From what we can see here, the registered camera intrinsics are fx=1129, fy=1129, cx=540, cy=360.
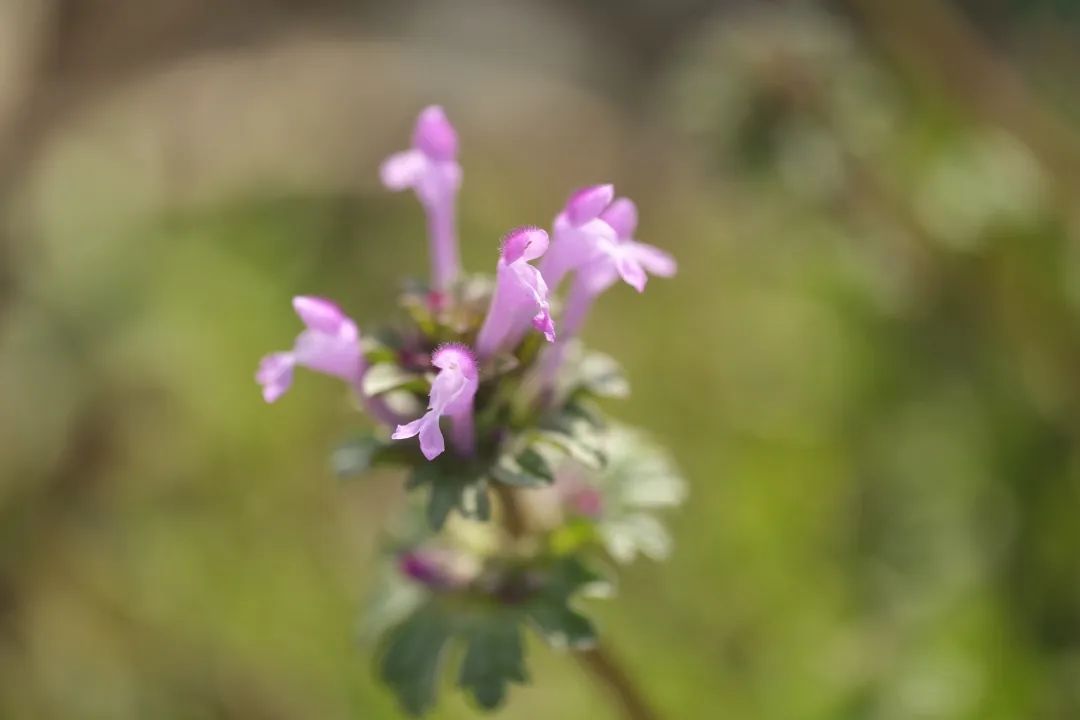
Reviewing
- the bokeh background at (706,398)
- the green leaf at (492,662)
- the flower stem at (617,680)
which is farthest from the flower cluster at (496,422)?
the bokeh background at (706,398)

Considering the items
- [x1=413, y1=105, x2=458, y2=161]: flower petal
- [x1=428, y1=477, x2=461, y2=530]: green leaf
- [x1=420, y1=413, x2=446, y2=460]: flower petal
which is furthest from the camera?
[x1=413, y1=105, x2=458, y2=161]: flower petal

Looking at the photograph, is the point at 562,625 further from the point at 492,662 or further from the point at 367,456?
the point at 367,456

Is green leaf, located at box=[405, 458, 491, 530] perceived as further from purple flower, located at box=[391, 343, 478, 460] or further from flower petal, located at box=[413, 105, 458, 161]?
flower petal, located at box=[413, 105, 458, 161]

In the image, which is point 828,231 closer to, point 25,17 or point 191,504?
point 191,504

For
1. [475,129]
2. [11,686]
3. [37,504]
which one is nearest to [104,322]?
[37,504]

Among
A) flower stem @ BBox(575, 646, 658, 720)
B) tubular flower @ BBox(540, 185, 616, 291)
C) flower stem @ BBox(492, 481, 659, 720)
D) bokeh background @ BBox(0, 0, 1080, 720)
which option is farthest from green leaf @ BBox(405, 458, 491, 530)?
bokeh background @ BBox(0, 0, 1080, 720)

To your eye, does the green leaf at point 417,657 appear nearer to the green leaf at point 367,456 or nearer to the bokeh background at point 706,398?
the green leaf at point 367,456
